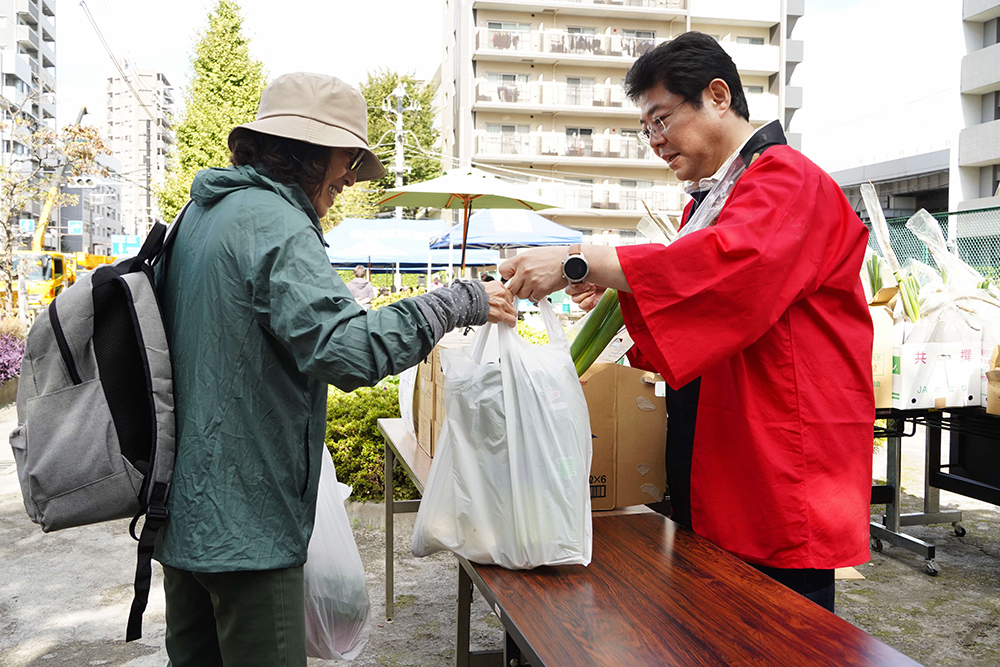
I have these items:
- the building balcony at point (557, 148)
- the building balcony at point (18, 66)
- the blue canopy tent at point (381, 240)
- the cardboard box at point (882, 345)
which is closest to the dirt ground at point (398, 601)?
the cardboard box at point (882, 345)

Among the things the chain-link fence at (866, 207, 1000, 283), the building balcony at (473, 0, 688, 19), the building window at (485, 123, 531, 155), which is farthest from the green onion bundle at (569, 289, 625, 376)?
the building balcony at (473, 0, 688, 19)

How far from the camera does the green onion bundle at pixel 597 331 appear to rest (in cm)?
186

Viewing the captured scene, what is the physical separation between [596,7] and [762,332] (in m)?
31.1

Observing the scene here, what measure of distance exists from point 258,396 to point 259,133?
1.67 ft

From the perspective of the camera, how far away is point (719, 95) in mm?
1607

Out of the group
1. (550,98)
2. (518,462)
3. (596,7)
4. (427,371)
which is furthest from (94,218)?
(518,462)

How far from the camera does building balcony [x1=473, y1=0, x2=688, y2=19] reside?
29.1 metres

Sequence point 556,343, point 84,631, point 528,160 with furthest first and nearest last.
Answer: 1. point 528,160
2. point 84,631
3. point 556,343

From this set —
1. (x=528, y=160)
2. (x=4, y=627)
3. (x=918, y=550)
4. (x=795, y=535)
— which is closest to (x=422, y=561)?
(x=4, y=627)

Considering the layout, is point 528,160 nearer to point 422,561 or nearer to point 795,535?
point 422,561

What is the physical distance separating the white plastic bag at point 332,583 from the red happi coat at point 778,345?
0.83m

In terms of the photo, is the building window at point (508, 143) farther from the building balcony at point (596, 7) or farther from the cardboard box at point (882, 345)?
the cardboard box at point (882, 345)

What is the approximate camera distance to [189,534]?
1.32m

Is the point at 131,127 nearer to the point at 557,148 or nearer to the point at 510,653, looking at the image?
the point at 557,148
